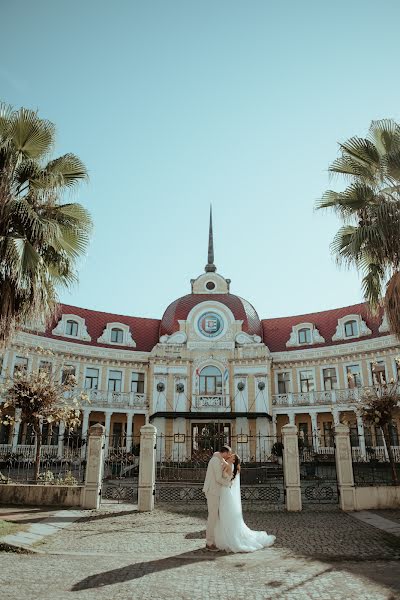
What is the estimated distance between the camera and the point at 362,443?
32.6 meters

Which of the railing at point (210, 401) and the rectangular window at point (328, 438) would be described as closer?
the rectangular window at point (328, 438)

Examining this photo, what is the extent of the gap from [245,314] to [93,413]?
48.4 ft

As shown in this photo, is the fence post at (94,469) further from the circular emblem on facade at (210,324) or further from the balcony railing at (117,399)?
the circular emblem on facade at (210,324)

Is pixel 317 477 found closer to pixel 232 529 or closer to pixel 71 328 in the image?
pixel 232 529

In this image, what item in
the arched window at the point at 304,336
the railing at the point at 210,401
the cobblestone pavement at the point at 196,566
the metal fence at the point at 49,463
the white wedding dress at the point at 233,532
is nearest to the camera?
the cobblestone pavement at the point at 196,566

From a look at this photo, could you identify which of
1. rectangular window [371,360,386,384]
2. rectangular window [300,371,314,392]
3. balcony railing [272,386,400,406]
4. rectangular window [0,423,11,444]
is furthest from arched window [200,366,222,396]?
rectangular window [0,423,11,444]

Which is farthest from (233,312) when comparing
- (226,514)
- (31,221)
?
(226,514)

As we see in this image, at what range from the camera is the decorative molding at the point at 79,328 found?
119ft

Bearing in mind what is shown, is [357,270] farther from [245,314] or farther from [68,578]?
[245,314]

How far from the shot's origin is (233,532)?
339 inches

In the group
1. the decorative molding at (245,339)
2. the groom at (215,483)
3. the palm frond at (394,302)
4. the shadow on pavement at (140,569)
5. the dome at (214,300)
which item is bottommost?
the shadow on pavement at (140,569)

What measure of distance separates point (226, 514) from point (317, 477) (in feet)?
35.2

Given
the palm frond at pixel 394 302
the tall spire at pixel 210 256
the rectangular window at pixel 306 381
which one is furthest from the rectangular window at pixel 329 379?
the palm frond at pixel 394 302

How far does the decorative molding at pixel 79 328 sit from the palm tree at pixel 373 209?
27.7 meters
